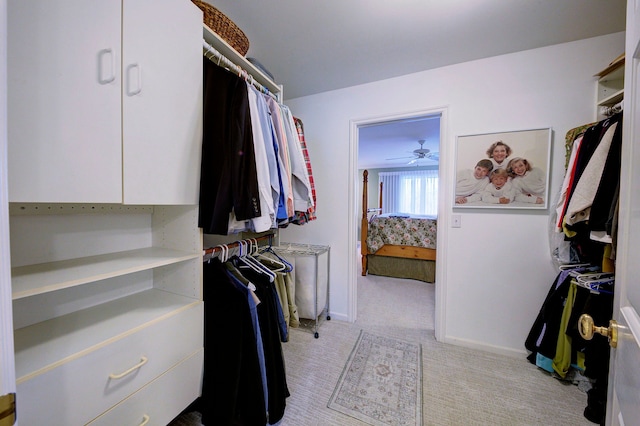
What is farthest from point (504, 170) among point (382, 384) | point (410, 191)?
point (410, 191)

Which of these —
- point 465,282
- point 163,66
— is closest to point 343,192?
point 465,282

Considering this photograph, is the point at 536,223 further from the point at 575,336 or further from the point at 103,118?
the point at 103,118

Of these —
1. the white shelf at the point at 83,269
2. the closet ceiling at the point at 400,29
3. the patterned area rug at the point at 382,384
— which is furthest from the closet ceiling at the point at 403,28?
the patterned area rug at the point at 382,384

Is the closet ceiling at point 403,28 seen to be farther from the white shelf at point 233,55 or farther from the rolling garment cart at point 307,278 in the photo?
the rolling garment cart at point 307,278

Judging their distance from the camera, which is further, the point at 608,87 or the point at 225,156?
the point at 608,87

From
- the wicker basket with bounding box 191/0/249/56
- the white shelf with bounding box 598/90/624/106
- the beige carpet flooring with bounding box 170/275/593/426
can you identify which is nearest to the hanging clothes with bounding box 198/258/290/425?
the beige carpet flooring with bounding box 170/275/593/426

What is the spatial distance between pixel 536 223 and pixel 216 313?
2185 mm

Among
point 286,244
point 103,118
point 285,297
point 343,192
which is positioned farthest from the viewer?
point 286,244

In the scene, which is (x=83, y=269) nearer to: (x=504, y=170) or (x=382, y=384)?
(x=382, y=384)

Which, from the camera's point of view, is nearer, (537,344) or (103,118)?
(103,118)

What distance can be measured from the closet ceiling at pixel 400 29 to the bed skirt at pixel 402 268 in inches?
100

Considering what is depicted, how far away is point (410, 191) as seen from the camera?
7.04 m

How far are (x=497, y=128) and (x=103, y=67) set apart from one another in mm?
2261

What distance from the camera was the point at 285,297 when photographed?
Result: 5.76ft
